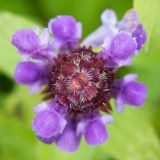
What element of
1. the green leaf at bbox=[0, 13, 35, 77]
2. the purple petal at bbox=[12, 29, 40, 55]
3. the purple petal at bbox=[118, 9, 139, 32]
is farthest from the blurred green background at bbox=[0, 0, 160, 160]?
the purple petal at bbox=[12, 29, 40, 55]

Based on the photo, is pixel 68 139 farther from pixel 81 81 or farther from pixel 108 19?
pixel 108 19

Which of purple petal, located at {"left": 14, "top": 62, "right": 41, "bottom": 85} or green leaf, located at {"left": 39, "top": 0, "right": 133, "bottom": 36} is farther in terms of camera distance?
green leaf, located at {"left": 39, "top": 0, "right": 133, "bottom": 36}

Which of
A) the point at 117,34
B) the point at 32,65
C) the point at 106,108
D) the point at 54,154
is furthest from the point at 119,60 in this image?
the point at 54,154

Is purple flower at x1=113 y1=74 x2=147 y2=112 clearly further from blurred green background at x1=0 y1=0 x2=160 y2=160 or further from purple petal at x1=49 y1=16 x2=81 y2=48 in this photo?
purple petal at x1=49 y1=16 x2=81 y2=48

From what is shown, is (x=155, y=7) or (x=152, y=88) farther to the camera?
(x=152, y=88)

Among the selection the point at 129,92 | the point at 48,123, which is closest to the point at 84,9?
the point at 129,92

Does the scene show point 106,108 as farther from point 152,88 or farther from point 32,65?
point 152,88
